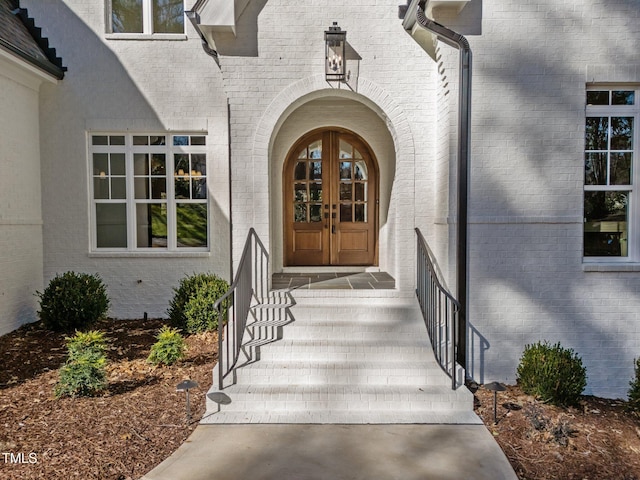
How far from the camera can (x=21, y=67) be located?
6.58 m

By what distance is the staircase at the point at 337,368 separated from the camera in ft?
14.5

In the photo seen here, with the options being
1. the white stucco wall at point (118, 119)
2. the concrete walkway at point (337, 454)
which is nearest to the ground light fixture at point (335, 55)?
the white stucco wall at point (118, 119)

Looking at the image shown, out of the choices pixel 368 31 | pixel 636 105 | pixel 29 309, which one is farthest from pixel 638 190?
pixel 29 309

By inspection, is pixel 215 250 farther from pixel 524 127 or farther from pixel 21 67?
pixel 524 127

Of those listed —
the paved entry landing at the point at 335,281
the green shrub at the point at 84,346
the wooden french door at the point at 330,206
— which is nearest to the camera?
Answer: the green shrub at the point at 84,346

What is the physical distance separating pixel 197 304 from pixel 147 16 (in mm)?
4724

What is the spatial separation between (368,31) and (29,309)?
256 inches

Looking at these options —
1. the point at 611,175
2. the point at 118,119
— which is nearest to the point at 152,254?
the point at 118,119

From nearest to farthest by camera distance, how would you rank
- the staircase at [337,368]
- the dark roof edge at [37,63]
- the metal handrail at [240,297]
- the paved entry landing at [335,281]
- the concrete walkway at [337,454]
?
the concrete walkway at [337,454], the staircase at [337,368], the metal handrail at [240,297], the dark roof edge at [37,63], the paved entry landing at [335,281]

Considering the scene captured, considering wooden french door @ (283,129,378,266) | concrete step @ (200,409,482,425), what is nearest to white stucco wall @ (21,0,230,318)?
wooden french door @ (283,129,378,266)

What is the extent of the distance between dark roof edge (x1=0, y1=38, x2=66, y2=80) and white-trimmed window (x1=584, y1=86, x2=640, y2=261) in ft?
24.2

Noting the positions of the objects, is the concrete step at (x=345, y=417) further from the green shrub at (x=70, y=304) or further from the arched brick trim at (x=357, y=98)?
the green shrub at (x=70, y=304)

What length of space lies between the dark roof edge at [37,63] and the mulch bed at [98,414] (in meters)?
3.92

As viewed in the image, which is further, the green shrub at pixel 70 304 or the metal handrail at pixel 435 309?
the green shrub at pixel 70 304
